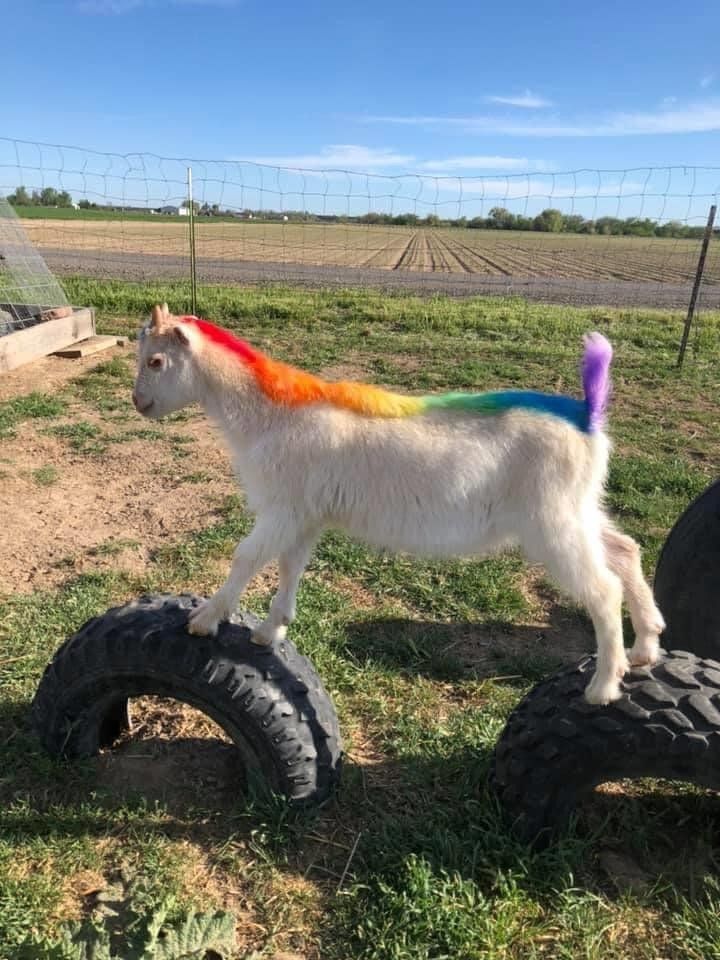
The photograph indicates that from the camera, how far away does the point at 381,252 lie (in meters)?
50.6

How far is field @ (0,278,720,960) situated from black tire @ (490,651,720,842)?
0.62 feet

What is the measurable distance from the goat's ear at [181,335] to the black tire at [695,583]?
2.72 meters

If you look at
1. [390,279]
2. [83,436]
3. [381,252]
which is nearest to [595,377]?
[83,436]

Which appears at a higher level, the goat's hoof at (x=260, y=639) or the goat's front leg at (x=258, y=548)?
the goat's front leg at (x=258, y=548)

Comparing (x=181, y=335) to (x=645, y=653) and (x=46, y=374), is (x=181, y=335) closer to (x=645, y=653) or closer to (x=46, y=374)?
(x=645, y=653)

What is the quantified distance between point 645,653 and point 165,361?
227 cm

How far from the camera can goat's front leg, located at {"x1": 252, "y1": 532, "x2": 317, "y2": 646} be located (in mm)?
2938

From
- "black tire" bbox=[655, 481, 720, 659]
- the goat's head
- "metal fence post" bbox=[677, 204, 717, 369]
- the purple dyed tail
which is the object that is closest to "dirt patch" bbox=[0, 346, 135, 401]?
the goat's head

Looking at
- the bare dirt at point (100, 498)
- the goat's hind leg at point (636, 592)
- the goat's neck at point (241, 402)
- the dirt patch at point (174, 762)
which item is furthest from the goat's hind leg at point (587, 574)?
the bare dirt at point (100, 498)

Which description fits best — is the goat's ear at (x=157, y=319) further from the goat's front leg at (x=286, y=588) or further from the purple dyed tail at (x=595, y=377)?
the purple dyed tail at (x=595, y=377)

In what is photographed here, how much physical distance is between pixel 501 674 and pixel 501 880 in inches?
62.1

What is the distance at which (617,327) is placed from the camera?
50.4 ft

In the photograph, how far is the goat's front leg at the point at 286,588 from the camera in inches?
116

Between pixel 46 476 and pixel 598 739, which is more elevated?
pixel 598 739
